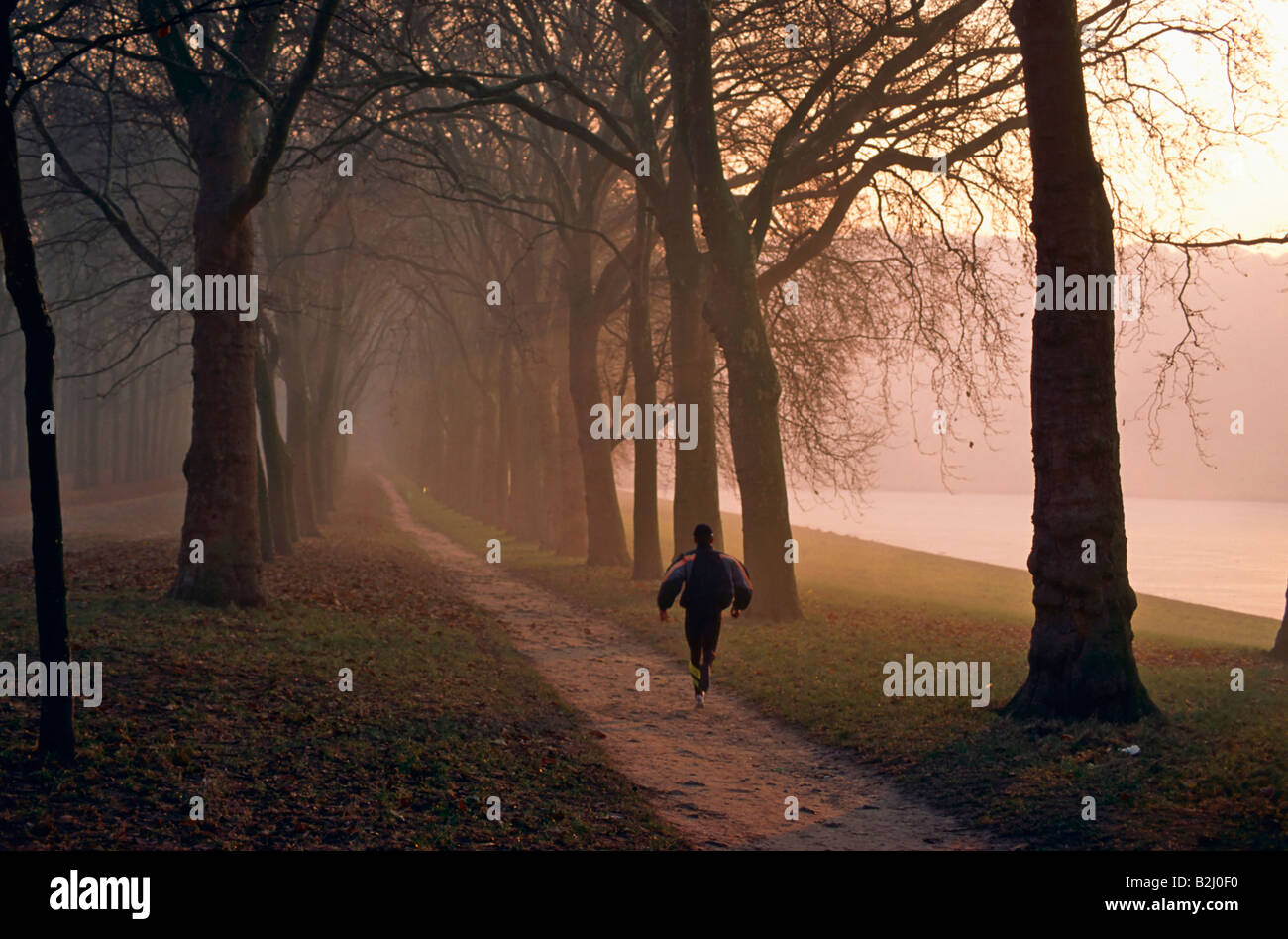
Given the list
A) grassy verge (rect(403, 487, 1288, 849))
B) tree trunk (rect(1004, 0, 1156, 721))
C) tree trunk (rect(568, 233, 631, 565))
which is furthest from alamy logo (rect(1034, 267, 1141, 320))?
tree trunk (rect(568, 233, 631, 565))

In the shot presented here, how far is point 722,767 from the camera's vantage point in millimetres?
9195

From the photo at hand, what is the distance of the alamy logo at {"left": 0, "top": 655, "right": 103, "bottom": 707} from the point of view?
7.23 meters

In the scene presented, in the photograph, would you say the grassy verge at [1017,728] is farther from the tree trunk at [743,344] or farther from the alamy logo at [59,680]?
the alamy logo at [59,680]

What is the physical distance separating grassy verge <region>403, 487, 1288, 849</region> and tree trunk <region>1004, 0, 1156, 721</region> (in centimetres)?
70

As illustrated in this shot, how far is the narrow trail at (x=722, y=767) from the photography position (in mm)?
7320

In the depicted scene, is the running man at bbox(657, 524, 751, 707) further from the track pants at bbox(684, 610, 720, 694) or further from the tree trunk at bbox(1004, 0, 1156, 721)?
the tree trunk at bbox(1004, 0, 1156, 721)

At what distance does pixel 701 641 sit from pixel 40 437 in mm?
6753

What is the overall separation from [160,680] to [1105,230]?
958 cm

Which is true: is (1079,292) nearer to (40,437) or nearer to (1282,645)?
(40,437)

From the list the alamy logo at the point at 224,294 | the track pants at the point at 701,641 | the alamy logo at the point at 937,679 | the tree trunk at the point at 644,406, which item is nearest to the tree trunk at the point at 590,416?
the tree trunk at the point at 644,406

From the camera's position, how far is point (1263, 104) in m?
14.2
